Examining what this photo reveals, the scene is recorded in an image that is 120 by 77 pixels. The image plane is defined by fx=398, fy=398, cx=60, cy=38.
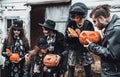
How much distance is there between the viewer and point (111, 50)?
18.2 ft

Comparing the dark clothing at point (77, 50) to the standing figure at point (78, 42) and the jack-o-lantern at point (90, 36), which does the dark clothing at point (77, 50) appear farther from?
the jack-o-lantern at point (90, 36)

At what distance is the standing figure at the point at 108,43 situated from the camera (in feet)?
18.1

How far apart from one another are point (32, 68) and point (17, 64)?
2.15ft

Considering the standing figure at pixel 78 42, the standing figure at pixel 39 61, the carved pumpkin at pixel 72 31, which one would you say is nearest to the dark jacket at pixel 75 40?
the standing figure at pixel 78 42

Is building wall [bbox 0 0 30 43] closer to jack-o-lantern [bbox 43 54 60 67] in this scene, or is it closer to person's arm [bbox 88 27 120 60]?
jack-o-lantern [bbox 43 54 60 67]

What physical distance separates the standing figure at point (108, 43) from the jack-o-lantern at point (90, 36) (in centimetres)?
68

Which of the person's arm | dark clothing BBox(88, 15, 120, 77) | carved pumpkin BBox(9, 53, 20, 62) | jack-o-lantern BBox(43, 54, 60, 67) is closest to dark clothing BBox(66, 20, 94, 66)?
jack-o-lantern BBox(43, 54, 60, 67)

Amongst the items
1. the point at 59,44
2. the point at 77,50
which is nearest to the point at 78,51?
the point at 77,50

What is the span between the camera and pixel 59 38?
Answer: 8.18 meters

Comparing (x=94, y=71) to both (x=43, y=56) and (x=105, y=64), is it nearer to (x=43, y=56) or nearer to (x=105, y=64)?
(x=43, y=56)

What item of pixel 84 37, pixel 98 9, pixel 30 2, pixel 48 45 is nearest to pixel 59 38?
pixel 48 45

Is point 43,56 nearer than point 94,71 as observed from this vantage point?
Yes

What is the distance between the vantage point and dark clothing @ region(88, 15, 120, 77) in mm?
5500

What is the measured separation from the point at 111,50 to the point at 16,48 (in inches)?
157
